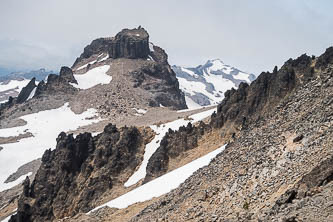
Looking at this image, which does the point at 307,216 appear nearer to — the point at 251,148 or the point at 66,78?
the point at 251,148

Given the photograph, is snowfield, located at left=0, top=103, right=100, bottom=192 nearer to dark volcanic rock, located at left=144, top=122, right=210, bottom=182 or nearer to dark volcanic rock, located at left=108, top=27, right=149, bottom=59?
dark volcanic rock, located at left=108, top=27, right=149, bottom=59

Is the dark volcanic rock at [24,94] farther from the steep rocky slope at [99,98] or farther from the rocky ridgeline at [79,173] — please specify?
the rocky ridgeline at [79,173]

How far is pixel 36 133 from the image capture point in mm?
117438

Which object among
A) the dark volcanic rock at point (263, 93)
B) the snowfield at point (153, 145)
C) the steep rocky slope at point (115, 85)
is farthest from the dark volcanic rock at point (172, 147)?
the steep rocky slope at point (115, 85)

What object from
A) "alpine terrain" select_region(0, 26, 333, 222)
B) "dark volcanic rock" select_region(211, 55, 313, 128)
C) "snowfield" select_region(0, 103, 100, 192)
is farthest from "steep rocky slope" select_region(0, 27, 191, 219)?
"dark volcanic rock" select_region(211, 55, 313, 128)

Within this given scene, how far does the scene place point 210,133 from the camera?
55.7 m

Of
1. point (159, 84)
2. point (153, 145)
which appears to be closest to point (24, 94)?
point (159, 84)

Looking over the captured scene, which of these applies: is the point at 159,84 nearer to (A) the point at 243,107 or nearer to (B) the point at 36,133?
(B) the point at 36,133

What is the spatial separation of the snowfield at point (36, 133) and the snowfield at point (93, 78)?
18518 mm

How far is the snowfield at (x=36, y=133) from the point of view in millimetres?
97625

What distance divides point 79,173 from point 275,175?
46.9m

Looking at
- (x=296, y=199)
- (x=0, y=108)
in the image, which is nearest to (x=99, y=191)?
(x=296, y=199)

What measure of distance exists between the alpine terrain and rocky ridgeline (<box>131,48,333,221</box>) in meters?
0.07

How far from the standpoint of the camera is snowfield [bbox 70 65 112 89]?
501ft
